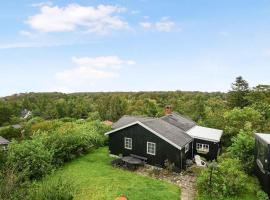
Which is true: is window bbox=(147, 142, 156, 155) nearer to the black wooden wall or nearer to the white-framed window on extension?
the black wooden wall

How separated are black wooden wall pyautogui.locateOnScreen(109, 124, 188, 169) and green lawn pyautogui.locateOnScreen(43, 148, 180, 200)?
192 cm

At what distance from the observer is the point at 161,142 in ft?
70.2

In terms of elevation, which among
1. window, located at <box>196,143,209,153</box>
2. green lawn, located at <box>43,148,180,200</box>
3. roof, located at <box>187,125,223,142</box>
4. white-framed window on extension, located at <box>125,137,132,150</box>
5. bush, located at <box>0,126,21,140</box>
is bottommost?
bush, located at <box>0,126,21,140</box>

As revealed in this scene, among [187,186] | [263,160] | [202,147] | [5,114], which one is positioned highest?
[263,160]

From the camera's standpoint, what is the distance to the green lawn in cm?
1622

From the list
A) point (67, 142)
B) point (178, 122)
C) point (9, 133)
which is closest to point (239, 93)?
point (178, 122)

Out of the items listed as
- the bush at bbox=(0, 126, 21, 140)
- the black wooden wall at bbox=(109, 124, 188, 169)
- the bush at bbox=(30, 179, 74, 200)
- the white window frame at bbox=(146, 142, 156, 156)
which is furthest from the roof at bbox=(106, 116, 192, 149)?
the bush at bbox=(0, 126, 21, 140)

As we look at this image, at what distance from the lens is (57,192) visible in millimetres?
11695

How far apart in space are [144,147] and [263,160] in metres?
9.29

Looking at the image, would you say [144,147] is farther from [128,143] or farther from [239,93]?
[239,93]

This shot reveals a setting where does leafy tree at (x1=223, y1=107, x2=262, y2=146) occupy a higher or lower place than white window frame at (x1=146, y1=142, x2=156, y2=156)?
higher

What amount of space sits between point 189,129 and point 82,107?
61.8 meters

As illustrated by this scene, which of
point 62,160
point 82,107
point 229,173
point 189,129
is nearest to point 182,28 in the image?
point 189,129

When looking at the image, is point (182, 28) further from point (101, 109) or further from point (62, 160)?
point (101, 109)
